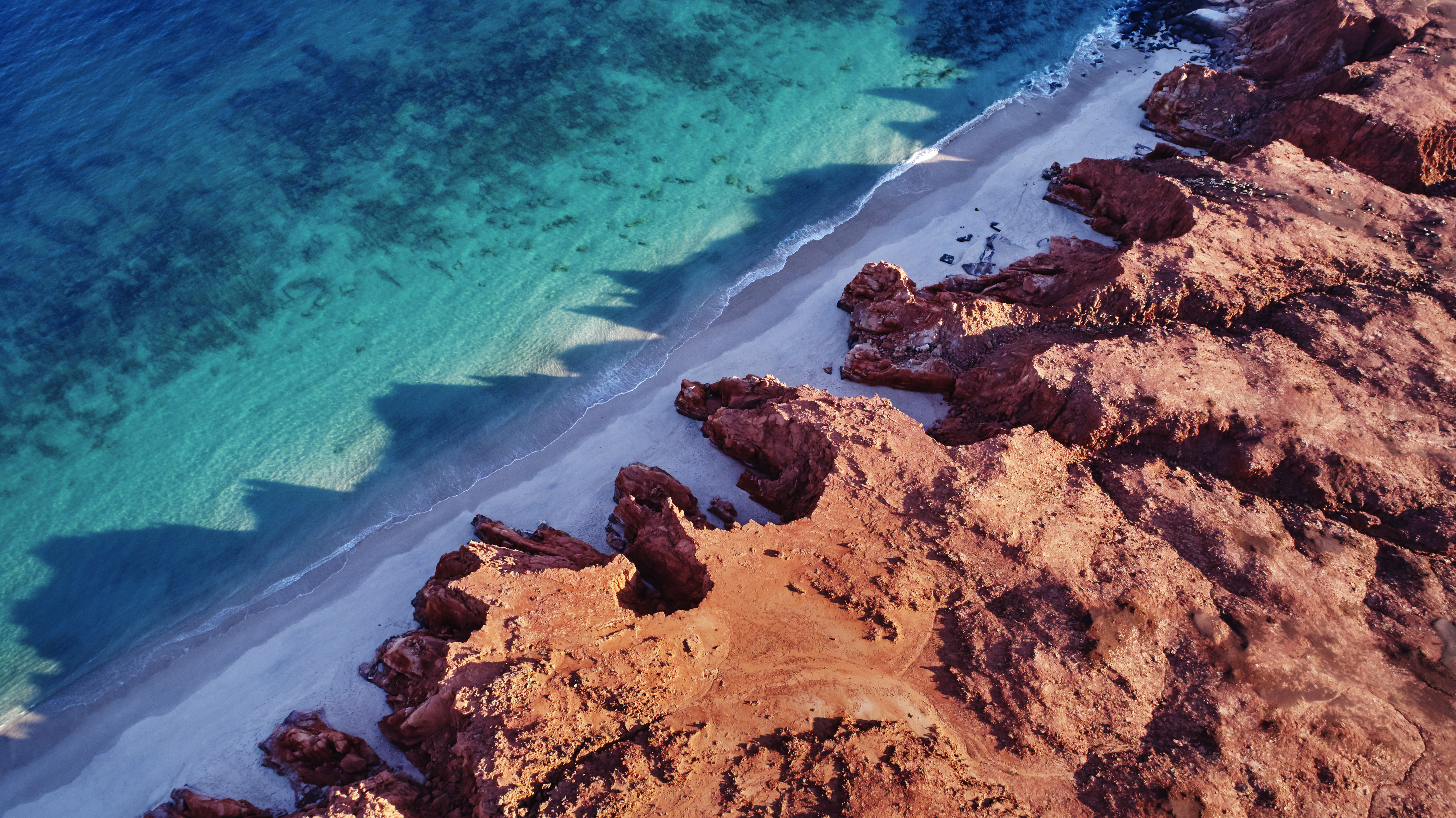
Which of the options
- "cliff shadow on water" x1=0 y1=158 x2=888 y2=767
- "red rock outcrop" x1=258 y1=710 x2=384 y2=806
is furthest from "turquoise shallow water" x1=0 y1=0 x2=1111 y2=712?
"red rock outcrop" x1=258 y1=710 x2=384 y2=806

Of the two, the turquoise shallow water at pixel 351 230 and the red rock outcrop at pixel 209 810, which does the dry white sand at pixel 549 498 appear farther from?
the turquoise shallow water at pixel 351 230

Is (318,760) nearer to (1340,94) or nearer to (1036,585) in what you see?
(1036,585)

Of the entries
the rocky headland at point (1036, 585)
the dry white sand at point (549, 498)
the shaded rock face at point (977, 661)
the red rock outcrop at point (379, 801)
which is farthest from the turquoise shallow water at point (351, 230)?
the shaded rock face at point (977, 661)

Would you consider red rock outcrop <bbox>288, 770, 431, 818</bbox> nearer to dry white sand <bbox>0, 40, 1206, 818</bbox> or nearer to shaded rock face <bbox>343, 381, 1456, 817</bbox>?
shaded rock face <bbox>343, 381, 1456, 817</bbox>

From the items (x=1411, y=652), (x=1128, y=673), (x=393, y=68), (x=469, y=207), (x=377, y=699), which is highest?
(x=393, y=68)

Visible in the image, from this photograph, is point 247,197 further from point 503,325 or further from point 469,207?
point 503,325

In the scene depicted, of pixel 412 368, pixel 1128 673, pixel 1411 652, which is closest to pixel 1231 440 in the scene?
pixel 1411 652
